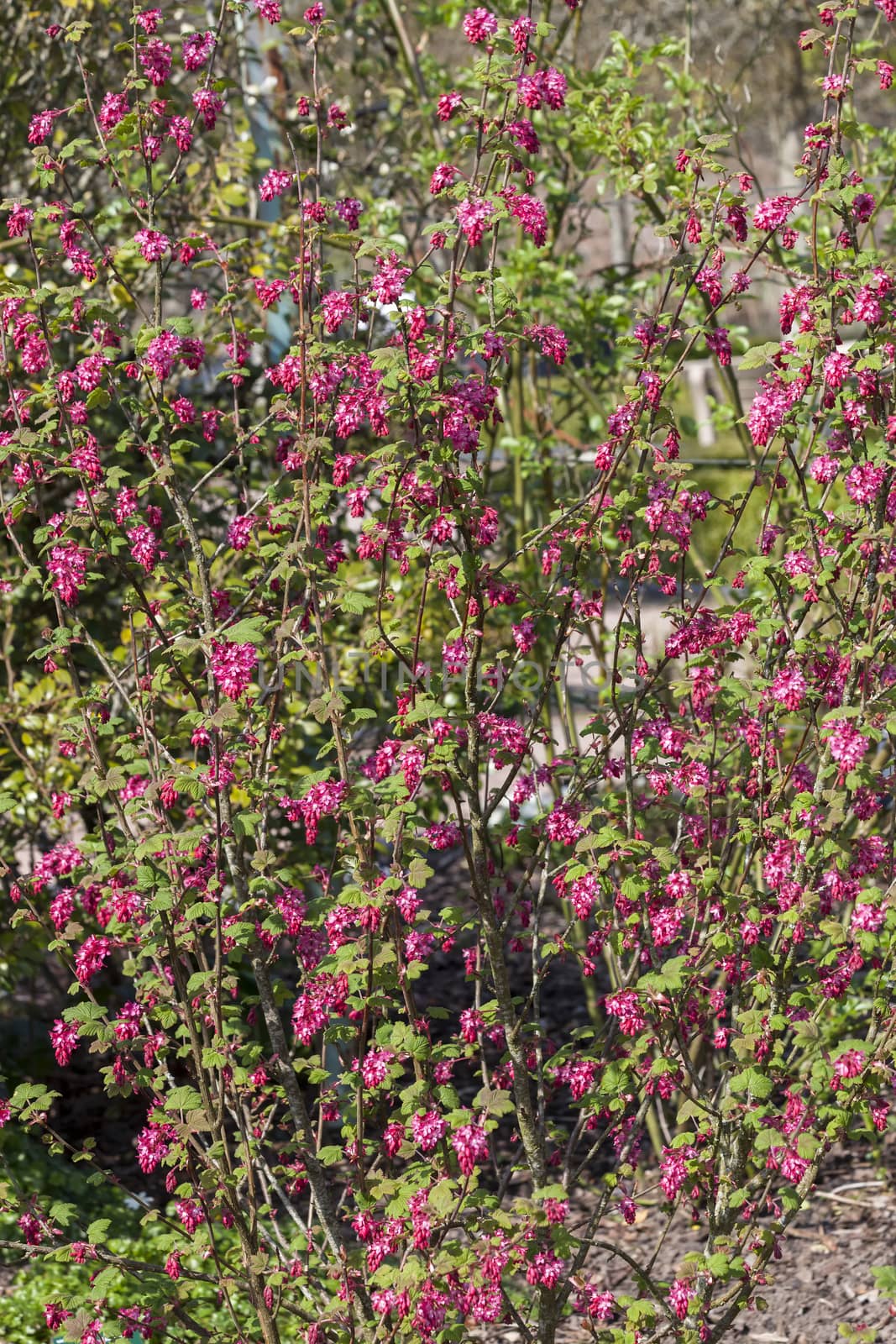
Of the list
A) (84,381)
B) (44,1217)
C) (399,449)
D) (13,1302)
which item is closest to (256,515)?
(84,381)

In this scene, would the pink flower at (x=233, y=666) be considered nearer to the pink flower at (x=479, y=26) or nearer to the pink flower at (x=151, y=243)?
the pink flower at (x=151, y=243)

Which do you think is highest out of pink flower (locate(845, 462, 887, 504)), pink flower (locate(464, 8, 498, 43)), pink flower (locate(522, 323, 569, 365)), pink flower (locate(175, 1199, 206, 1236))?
pink flower (locate(464, 8, 498, 43))

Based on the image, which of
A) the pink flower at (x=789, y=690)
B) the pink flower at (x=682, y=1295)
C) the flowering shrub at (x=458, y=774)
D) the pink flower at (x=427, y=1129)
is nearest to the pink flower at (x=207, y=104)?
the flowering shrub at (x=458, y=774)

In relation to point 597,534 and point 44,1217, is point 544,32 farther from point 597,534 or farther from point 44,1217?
point 44,1217

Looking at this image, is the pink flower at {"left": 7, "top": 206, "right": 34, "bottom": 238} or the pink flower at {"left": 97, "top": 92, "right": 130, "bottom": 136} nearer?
the pink flower at {"left": 7, "top": 206, "right": 34, "bottom": 238}

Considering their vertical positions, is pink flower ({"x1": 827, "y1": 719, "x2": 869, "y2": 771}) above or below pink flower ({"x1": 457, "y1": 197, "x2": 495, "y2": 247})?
below

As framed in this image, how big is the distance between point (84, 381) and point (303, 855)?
221cm

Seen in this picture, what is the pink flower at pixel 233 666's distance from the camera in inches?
92.4

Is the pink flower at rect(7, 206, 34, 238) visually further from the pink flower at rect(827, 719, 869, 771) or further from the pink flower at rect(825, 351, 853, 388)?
the pink flower at rect(827, 719, 869, 771)

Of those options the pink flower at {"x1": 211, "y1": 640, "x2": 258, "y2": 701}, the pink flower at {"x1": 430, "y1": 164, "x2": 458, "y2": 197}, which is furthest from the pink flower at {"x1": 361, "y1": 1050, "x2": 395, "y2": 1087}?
the pink flower at {"x1": 430, "y1": 164, "x2": 458, "y2": 197}

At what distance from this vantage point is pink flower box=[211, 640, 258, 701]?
7.70ft

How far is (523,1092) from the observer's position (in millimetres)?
2732

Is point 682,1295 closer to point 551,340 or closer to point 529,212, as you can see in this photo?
point 551,340

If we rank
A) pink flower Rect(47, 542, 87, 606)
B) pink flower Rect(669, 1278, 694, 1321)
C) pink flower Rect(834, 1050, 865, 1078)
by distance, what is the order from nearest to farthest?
pink flower Rect(834, 1050, 865, 1078) < pink flower Rect(47, 542, 87, 606) < pink flower Rect(669, 1278, 694, 1321)
